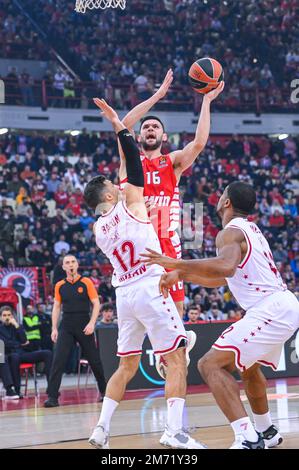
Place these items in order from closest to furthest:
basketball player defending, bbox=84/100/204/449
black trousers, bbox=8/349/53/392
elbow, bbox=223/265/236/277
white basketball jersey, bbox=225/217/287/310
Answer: elbow, bbox=223/265/236/277 → white basketball jersey, bbox=225/217/287/310 → basketball player defending, bbox=84/100/204/449 → black trousers, bbox=8/349/53/392

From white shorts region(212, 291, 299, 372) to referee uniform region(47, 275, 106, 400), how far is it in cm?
606

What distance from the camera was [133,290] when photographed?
7406 millimetres

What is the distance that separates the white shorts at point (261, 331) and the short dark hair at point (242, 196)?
74cm

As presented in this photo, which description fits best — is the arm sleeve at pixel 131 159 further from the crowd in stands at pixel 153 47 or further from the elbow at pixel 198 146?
the crowd in stands at pixel 153 47

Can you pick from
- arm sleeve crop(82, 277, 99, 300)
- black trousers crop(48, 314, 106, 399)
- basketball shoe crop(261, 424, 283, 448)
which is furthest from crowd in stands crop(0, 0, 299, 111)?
basketball shoe crop(261, 424, 283, 448)

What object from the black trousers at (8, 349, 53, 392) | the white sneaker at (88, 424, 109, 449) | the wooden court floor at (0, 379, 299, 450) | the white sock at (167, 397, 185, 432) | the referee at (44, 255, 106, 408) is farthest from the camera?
the black trousers at (8, 349, 53, 392)

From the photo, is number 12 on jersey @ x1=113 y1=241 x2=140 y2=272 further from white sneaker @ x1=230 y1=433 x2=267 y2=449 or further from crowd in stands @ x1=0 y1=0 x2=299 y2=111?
crowd in stands @ x1=0 y1=0 x2=299 y2=111

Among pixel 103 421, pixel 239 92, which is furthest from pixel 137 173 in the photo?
pixel 239 92

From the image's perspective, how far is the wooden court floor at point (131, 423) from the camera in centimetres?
770

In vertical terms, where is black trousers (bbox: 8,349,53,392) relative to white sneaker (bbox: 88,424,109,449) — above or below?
below

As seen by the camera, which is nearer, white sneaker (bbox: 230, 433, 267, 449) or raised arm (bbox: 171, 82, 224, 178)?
white sneaker (bbox: 230, 433, 267, 449)

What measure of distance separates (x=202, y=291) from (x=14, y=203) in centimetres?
632

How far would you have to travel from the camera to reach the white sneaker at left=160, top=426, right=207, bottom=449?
702 cm
